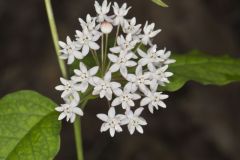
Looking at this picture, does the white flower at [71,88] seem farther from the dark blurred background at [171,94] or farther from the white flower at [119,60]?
the dark blurred background at [171,94]

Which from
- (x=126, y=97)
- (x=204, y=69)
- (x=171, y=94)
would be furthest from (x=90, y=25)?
(x=171, y=94)

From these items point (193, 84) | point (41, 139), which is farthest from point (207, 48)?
point (41, 139)

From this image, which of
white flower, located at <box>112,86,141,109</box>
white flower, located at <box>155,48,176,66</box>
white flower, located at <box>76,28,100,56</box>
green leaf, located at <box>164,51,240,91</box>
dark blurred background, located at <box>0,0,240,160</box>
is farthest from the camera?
dark blurred background, located at <box>0,0,240,160</box>

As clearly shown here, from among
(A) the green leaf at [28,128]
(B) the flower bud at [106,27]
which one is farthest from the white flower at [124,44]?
(A) the green leaf at [28,128]

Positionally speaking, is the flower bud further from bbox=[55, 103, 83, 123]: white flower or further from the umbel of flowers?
bbox=[55, 103, 83, 123]: white flower

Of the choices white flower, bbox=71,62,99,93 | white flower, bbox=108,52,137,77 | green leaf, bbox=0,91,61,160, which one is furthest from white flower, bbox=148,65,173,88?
green leaf, bbox=0,91,61,160

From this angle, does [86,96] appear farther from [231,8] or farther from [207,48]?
[231,8]

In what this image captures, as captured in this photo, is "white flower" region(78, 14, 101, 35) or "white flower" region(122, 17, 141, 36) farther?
"white flower" region(122, 17, 141, 36)
